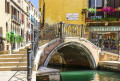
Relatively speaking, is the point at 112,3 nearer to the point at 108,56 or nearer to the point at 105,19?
the point at 105,19

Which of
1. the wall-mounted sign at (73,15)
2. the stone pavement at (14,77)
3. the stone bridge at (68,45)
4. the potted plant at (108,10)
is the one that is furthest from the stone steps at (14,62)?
the potted plant at (108,10)

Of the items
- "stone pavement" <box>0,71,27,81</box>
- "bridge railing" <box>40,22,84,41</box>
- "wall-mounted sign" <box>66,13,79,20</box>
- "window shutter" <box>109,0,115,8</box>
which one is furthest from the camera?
"window shutter" <box>109,0,115,8</box>

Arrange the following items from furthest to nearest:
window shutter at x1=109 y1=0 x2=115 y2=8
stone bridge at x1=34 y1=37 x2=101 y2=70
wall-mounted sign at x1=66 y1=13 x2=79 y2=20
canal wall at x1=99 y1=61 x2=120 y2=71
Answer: window shutter at x1=109 y1=0 x2=115 y2=8, wall-mounted sign at x1=66 y1=13 x2=79 y2=20, canal wall at x1=99 y1=61 x2=120 y2=71, stone bridge at x1=34 y1=37 x2=101 y2=70

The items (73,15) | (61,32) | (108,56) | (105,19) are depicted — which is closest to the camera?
(61,32)

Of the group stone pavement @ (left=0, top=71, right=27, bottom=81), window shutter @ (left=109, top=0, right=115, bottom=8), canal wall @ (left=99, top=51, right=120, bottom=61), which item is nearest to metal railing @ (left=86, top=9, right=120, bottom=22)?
window shutter @ (left=109, top=0, right=115, bottom=8)

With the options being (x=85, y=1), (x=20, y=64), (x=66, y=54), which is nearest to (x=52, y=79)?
Result: (x=20, y=64)

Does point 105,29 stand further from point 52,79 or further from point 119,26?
point 52,79

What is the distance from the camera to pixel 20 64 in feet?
25.0

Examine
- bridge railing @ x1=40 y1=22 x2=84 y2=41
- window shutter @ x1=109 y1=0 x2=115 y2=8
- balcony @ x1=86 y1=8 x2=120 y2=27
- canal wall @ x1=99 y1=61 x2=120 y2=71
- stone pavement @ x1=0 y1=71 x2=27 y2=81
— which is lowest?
canal wall @ x1=99 y1=61 x2=120 y2=71

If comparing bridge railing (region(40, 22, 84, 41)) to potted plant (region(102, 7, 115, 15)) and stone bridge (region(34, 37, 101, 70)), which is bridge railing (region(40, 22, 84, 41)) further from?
potted plant (region(102, 7, 115, 15))

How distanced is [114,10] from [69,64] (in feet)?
18.9

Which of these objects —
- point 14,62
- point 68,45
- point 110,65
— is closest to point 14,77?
point 14,62

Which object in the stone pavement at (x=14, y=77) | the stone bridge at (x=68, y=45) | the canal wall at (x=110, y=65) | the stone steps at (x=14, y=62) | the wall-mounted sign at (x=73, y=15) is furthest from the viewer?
the wall-mounted sign at (x=73, y=15)

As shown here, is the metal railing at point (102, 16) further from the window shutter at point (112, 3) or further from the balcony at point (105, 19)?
the window shutter at point (112, 3)
